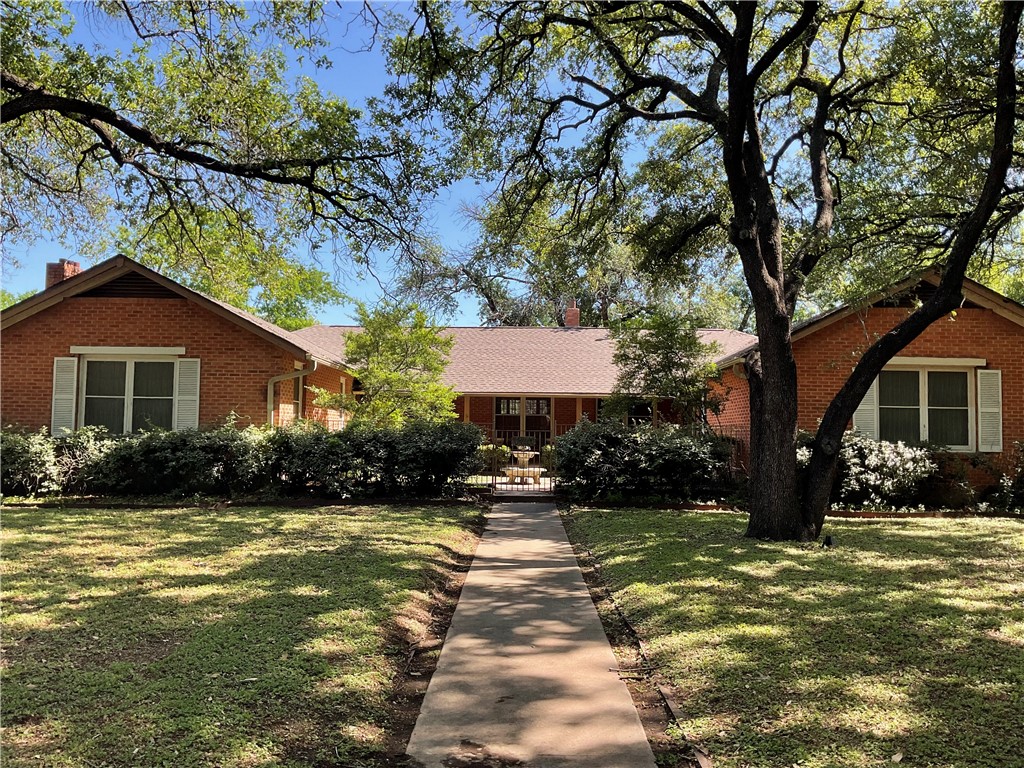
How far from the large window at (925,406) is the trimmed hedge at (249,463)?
29.1ft

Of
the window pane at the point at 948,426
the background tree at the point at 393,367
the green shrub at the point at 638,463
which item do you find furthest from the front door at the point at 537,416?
the window pane at the point at 948,426

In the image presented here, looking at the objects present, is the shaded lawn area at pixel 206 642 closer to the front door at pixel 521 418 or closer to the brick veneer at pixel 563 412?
the front door at pixel 521 418

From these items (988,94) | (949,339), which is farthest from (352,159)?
(949,339)

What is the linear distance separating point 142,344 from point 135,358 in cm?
38

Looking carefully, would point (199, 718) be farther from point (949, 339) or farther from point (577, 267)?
point (949, 339)

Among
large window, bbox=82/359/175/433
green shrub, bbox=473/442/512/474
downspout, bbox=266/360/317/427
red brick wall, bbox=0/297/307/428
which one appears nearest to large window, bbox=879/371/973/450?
green shrub, bbox=473/442/512/474

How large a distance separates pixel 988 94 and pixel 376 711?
451 inches

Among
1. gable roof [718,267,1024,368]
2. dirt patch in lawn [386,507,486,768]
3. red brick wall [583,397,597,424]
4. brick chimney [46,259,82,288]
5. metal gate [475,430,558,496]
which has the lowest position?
dirt patch in lawn [386,507,486,768]

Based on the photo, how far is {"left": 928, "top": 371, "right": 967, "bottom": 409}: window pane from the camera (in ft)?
47.1

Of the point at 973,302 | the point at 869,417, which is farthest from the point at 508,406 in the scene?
the point at 973,302

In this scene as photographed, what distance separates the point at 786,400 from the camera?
932cm

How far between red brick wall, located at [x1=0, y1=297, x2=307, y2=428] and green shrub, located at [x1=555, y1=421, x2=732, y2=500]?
702 centimetres

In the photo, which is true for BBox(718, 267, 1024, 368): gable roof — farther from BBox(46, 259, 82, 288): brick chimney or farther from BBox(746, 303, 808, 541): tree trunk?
BBox(46, 259, 82, 288): brick chimney

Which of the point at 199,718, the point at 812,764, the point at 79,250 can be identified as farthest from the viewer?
the point at 79,250
